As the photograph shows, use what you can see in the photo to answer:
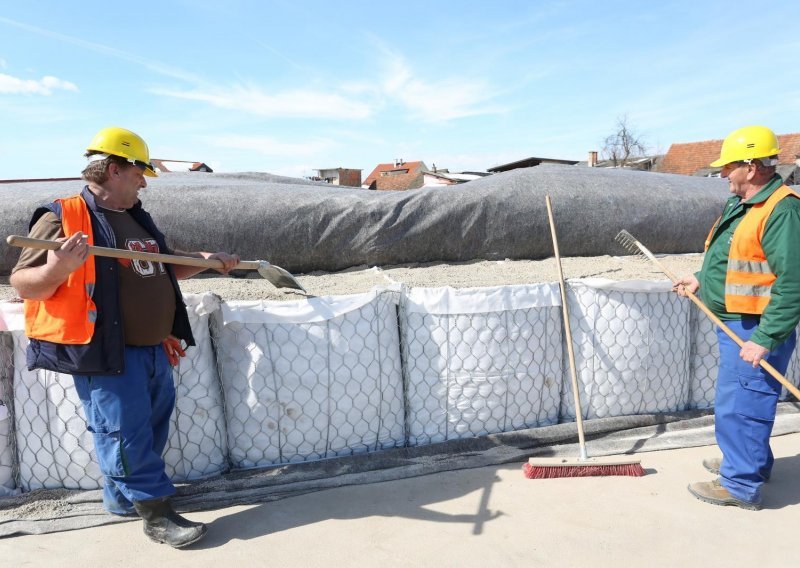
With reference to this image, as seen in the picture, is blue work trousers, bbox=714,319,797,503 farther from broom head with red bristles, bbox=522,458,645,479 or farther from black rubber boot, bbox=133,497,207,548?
black rubber boot, bbox=133,497,207,548

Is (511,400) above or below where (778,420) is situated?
above

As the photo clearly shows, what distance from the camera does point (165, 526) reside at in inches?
78.2

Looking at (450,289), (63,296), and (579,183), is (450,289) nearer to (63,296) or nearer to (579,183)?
(63,296)

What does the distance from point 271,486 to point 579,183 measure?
9.39 feet

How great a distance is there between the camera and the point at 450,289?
2.56m

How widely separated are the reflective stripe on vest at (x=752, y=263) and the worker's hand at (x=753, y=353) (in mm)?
154

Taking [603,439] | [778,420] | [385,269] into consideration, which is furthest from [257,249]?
[778,420]

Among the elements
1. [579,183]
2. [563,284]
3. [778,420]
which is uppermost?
[579,183]

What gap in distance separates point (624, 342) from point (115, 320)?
232 centimetres

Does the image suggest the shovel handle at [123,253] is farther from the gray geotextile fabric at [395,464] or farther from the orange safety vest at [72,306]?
the gray geotextile fabric at [395,464]

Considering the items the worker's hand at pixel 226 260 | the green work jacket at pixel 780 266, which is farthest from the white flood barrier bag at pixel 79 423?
the green work jacket at pixel 780 266

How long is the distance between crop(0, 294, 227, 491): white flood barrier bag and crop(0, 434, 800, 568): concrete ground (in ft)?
0.79

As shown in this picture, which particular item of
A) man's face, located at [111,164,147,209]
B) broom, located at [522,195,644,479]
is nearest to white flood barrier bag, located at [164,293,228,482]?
man's face, located at [111,164,147,209]

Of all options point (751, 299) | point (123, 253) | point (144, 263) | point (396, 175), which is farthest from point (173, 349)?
point (396, 175)
